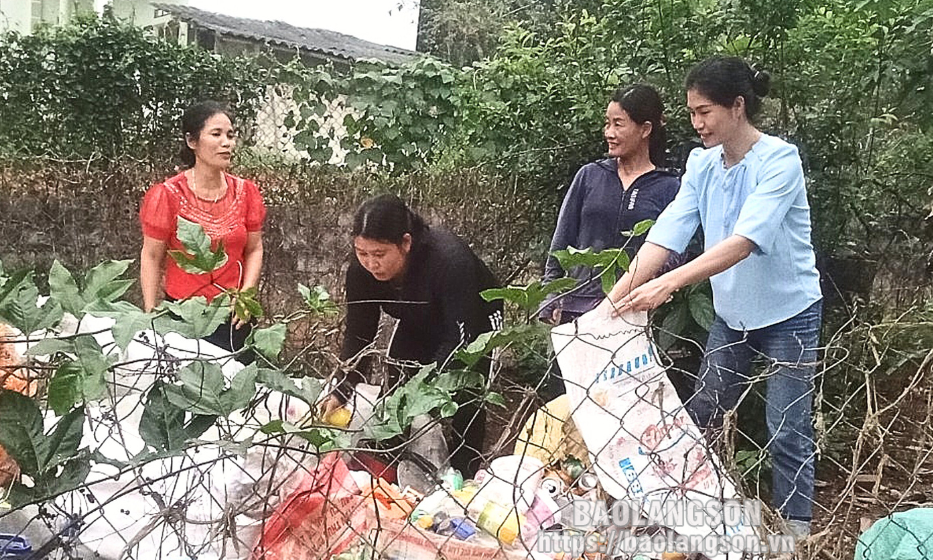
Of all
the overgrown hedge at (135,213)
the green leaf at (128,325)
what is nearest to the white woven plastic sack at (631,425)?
the green leaf at (128,325)

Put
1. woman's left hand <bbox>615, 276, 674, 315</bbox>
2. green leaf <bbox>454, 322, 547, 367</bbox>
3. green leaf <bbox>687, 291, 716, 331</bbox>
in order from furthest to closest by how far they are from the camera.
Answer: green leaf <bbox>687, 291, 716, 331</bbox> < woman's left hand <bbox>615, 276, 674, 315</bbox> < green leaf <bbox>454, 322, 547, 367</bbox>

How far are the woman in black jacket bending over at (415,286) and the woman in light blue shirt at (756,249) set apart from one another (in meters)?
0.51

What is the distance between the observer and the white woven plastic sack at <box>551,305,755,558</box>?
69.2 inches

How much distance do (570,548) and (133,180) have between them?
4028 millimetres

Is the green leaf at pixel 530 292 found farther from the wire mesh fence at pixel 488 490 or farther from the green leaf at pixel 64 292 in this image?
the green leaf at pixel 64 292

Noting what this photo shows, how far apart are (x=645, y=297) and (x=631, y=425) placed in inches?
11.9

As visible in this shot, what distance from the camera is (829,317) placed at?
12.9 feet

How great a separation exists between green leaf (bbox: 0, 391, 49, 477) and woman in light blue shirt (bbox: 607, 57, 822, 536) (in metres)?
1.60

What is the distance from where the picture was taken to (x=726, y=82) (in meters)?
2.62

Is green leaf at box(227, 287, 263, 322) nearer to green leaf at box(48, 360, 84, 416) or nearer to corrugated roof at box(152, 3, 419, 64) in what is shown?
green leaf at box(48, 360, 84, 416)

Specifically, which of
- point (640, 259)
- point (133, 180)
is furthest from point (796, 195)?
point (133, 180)

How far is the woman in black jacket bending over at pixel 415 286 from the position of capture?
264 centimetres

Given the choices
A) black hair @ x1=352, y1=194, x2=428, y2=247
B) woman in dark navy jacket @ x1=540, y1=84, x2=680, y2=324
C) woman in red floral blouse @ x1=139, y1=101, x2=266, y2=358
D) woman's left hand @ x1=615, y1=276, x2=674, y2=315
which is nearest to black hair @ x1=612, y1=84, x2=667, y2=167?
woman in dark navy jacket @ x1=540, y1=84, x2=680, y2=324

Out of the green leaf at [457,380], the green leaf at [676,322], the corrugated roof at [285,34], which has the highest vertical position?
the corrugated roof at [285,34]
